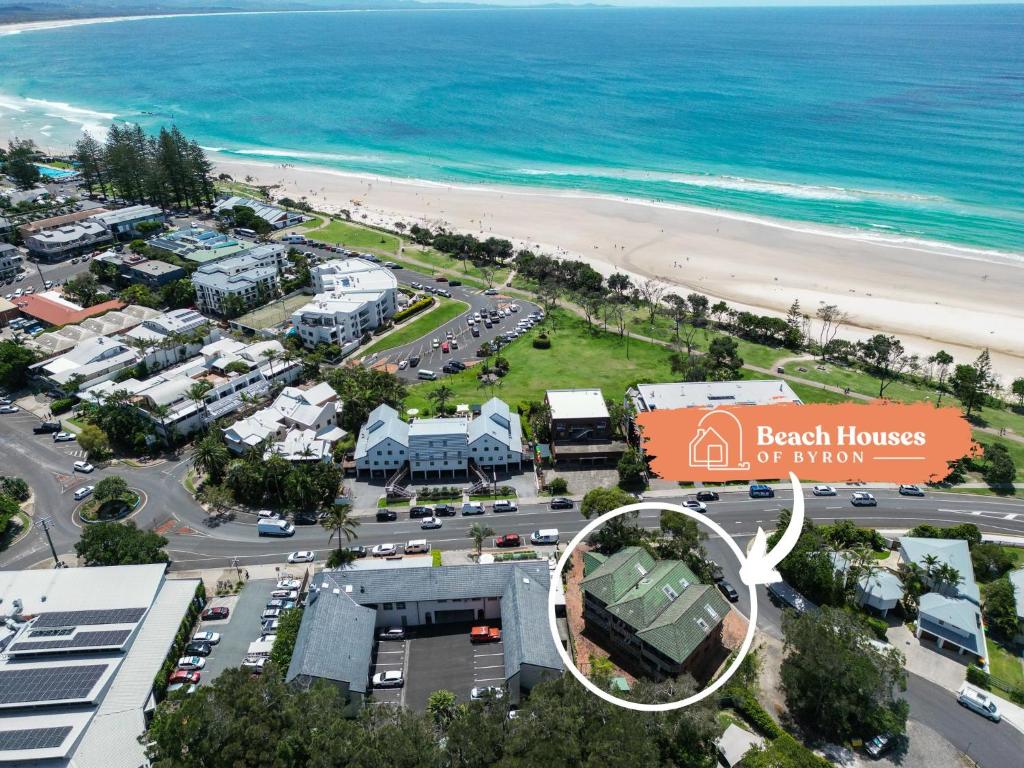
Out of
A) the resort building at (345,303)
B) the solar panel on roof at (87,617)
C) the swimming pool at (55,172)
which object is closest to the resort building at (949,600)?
the solar panel on roof at (87,617)

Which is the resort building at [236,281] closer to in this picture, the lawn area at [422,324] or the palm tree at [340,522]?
the lawn area at [422,324]

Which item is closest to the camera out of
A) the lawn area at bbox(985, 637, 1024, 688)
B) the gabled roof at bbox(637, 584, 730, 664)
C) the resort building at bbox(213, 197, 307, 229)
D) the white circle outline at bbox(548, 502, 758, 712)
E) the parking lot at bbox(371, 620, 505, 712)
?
the white circle outline at bbox(548, 502, 758, 712)

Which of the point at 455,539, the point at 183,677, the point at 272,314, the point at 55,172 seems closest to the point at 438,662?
the point at 455,539

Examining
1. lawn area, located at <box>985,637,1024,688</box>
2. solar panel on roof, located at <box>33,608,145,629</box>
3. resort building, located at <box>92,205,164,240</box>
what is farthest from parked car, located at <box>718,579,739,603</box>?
resort building, located at <box>92,205,164,240</box>

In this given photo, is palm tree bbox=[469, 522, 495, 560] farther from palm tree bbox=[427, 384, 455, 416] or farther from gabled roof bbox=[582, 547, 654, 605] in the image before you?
palm tree bbox=[427, 384, 455, 416]

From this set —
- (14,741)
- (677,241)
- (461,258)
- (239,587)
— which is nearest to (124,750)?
(14,741)

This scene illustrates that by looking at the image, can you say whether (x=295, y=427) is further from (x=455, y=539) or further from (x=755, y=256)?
(x=755, y=256)
